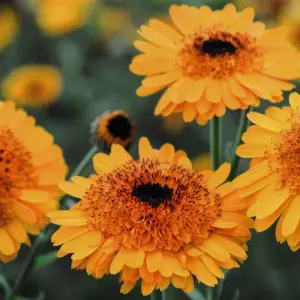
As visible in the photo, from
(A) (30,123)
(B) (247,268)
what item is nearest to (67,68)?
(B) (247,268)

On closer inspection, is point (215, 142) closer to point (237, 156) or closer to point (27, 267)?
point (237, 156)

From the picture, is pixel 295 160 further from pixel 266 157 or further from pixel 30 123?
pixel 30 123

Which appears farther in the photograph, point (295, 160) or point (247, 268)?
point (247, 268)

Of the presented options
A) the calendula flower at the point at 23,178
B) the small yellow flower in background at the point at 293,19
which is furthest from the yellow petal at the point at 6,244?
the small yellow flower in background at the point at 293,19

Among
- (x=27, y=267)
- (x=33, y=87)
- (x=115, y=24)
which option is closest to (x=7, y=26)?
(x=115, y=24)

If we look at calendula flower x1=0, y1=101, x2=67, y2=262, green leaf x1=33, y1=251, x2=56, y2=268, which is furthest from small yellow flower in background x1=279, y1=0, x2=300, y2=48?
green leaf x1=33, y1=251, x2=56, y2=268

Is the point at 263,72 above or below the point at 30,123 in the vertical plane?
above
